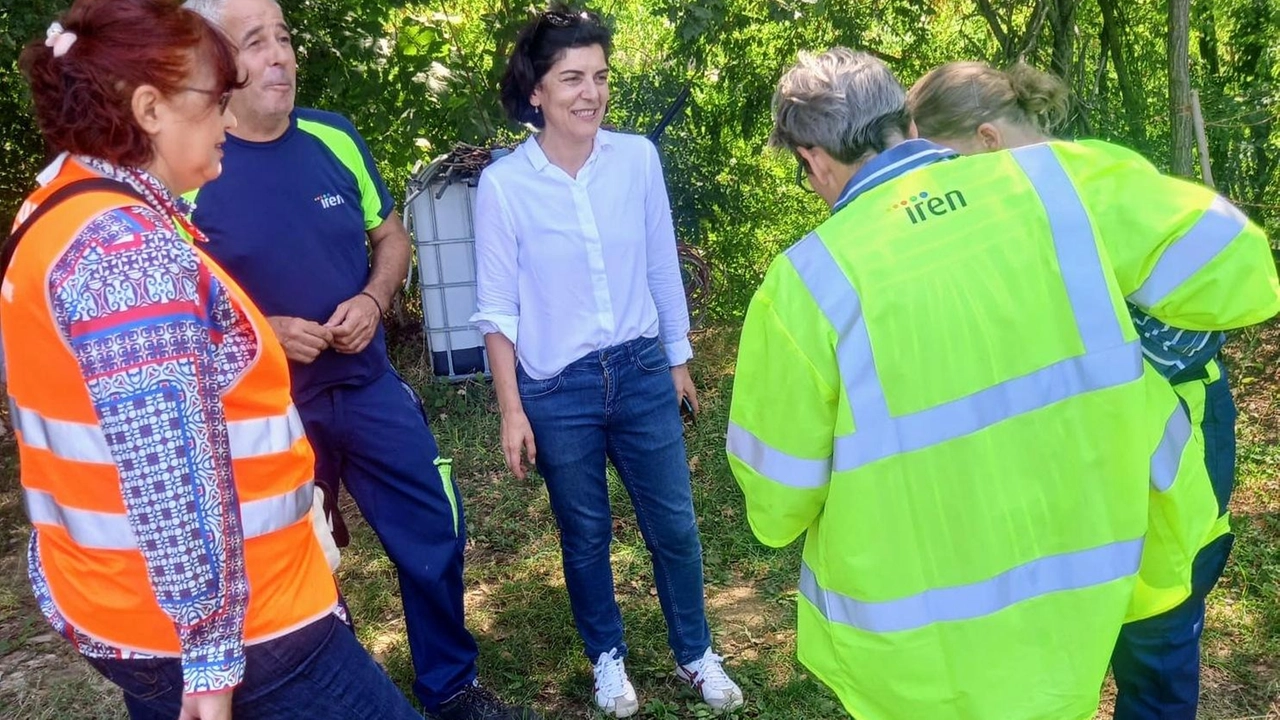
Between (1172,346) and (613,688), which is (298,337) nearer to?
(613,688)

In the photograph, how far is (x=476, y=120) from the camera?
15.8 ft

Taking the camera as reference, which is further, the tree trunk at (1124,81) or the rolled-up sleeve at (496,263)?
A: the tree trunk at (1124,81)

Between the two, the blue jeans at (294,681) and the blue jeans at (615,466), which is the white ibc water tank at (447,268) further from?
the blue jeans at (294,681)

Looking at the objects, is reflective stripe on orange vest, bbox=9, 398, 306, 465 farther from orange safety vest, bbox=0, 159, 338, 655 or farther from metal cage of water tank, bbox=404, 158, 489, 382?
metal cage of water tank, bbox=404, 158, 489, 382

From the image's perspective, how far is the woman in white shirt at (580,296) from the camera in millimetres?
2502

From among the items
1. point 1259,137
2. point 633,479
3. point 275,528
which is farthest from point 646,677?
point 1259,137

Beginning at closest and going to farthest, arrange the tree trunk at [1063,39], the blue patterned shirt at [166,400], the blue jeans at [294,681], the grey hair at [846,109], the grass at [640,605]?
the blue patterned shirt at [166,400]
the blue jeans at [294,681]
the grey hair at [846,109]
the grass at [640,605]
the tree trunk at [1063,39]

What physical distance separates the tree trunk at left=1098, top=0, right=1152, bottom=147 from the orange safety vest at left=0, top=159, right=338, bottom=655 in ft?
15.2

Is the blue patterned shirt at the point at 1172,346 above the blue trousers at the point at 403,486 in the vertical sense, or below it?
above

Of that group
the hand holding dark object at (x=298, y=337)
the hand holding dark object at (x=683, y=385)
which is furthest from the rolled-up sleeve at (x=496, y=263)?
the hand holding dark object at (x=683, y=385)

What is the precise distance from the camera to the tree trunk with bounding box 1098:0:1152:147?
4.92m

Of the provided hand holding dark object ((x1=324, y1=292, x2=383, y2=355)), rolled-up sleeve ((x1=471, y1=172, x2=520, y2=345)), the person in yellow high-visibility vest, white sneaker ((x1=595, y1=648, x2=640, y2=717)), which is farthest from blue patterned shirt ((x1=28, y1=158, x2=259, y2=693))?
white sneaker ((x1=595, y1=648, x2=640, y2=717))

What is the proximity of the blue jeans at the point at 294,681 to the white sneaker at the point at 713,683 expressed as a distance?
146 centimetres

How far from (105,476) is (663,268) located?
1676mm
